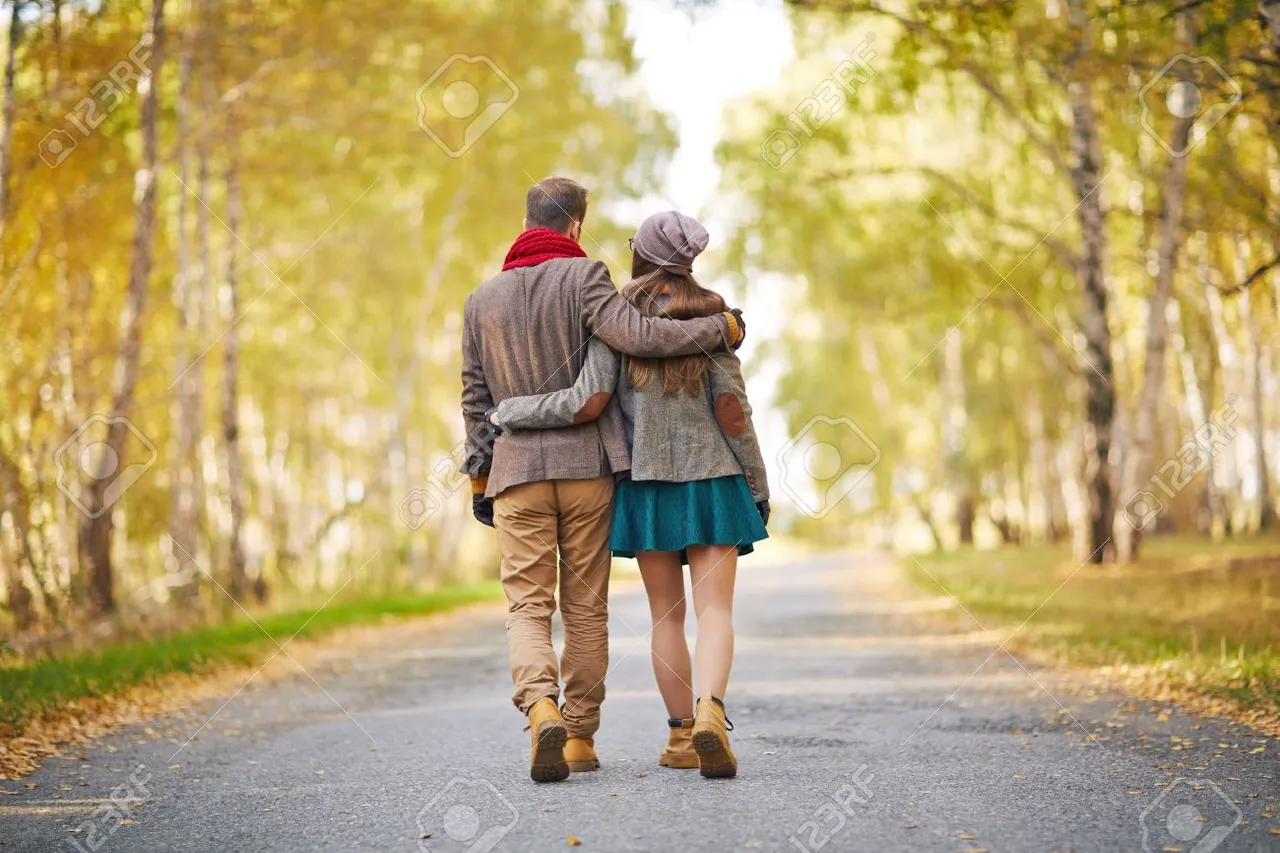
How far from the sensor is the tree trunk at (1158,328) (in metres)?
16.5

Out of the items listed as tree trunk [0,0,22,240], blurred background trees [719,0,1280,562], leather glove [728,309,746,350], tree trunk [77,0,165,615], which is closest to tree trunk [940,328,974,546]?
blurred background trees [719,0,1280,562]

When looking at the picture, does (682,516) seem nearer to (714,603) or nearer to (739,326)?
(714,603)

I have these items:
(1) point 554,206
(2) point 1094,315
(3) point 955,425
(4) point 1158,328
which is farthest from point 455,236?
(1) point 554,206

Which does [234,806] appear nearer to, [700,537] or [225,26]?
[700,537]

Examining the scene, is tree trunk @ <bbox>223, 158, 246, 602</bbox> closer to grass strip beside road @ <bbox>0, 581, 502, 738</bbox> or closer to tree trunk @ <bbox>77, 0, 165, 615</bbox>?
grass strip beside road @ <bbox>0, 581, 502, 738</bbox>

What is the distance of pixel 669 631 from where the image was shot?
511 cm

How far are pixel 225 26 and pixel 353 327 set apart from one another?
13903 millimetres

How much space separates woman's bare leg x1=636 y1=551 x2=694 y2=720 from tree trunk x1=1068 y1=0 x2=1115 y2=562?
12535mm

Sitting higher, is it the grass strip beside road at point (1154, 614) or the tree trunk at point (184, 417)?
the tree trunk at point (184, 417)

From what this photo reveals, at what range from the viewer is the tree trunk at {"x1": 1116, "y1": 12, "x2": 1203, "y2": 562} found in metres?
16.5

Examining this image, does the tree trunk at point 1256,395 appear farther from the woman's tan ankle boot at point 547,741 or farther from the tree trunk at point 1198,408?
the woman's tan ankle boot at point 547,741

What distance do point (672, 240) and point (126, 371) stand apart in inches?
356

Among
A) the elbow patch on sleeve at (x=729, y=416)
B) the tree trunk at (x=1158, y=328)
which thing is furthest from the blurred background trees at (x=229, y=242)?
the tree trunk at (x=1158, y=328)

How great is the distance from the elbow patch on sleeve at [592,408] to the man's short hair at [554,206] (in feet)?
2.45
